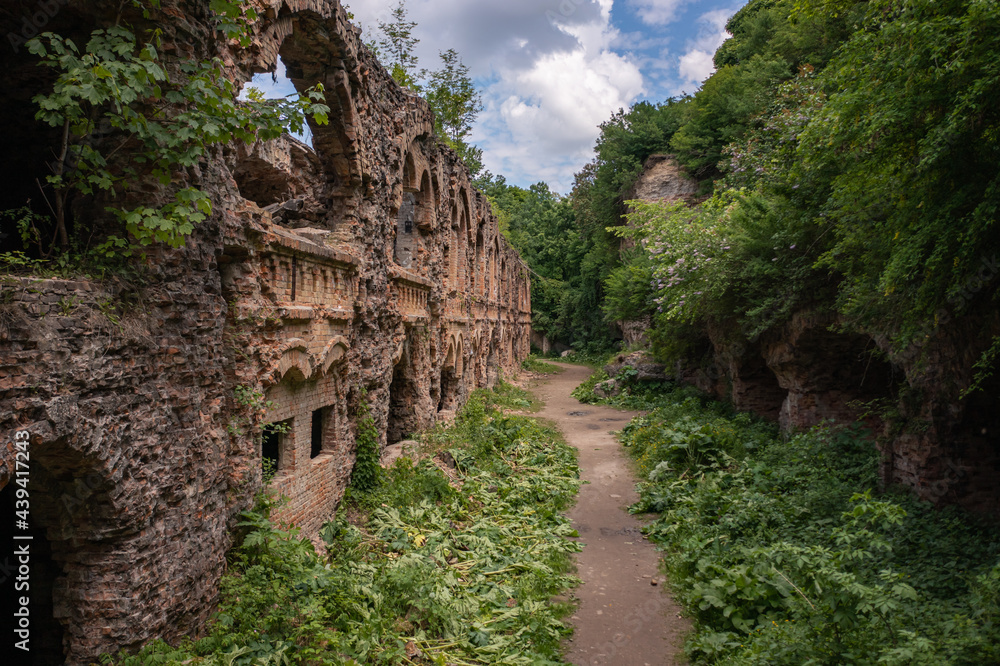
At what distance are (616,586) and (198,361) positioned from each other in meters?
5.85

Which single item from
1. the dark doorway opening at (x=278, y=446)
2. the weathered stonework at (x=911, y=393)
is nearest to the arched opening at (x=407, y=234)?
the dark doorway opening at (x=278, y=446)

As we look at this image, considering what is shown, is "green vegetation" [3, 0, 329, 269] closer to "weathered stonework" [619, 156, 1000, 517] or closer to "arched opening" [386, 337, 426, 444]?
"weathered stonework" [619, 156, 1000, 517]

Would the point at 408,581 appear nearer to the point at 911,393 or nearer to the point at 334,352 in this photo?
the point at 334,352

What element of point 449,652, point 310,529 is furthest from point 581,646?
point 310,529

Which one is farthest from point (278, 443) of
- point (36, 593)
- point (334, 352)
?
point (36, 593)

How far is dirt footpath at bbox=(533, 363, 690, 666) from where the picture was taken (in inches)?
243

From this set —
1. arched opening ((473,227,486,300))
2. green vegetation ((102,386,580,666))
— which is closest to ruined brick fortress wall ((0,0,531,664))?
green vegetation ((102,386,580,666))

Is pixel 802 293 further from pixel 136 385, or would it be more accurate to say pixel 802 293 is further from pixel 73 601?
pixel 73 601

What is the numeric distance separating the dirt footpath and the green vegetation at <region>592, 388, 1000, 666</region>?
0.91 feet

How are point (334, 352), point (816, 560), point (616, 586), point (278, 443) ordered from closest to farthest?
point (816, 560)
point (278, 443)
point (616, 586)
point (334, 352)

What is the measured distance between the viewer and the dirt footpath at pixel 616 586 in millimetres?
6184

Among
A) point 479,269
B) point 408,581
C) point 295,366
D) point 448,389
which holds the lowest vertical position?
point 408,581

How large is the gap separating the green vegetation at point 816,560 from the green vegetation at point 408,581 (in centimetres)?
181

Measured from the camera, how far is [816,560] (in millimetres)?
5566
